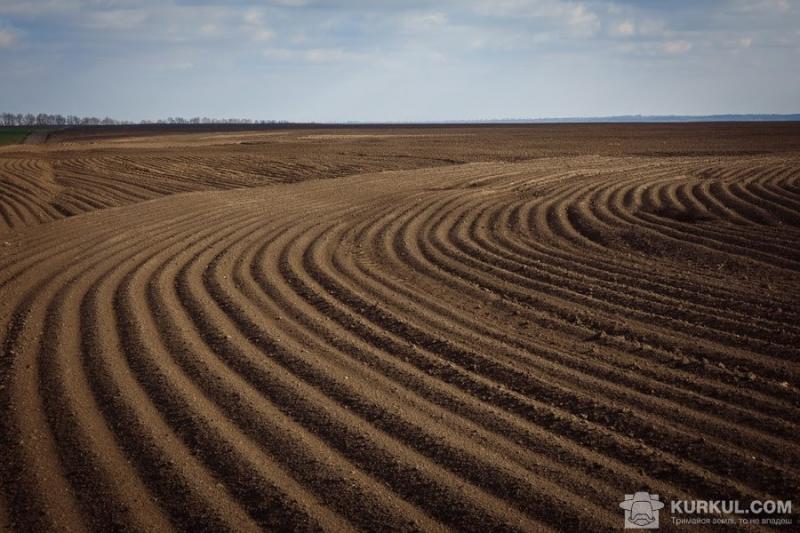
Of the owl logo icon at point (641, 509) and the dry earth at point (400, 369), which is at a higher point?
the dry earth at point (400, 369)

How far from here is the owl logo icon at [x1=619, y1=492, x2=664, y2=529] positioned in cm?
363

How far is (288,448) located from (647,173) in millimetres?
15857

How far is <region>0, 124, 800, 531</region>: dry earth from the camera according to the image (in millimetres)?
3920

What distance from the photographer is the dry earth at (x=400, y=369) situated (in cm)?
392

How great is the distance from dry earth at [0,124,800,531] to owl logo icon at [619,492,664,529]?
0.22ft

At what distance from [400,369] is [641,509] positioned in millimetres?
2459

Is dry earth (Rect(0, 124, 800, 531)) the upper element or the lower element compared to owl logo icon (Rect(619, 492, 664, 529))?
upper

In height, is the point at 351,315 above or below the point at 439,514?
above

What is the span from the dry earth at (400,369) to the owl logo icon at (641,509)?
0.22 feet

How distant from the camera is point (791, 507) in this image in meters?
3.72

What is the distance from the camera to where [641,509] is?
3730 millimetres

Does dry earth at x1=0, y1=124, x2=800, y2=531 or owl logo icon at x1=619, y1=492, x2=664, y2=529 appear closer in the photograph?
owl logo icon at x1=619, y1=492, x2=664, y2=529

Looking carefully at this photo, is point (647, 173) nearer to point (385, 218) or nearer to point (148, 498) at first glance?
point (385, 218)

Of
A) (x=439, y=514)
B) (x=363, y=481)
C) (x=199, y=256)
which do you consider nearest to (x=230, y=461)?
(x=363, y=481)
